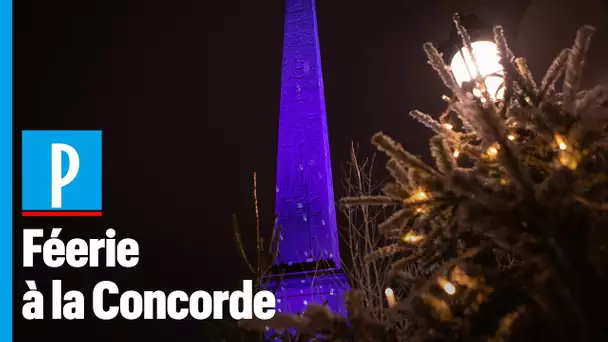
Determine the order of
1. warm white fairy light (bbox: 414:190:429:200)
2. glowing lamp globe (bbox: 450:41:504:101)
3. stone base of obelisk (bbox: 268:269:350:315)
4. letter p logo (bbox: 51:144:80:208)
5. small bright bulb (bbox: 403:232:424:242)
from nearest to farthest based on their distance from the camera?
warm white fairy light (bbox: 414:190:429:200), small bright bulb (bbox: 403:232:424:242), glowing lamp globe (bbox: 450:41:504:101), letter p logo (bbox: 51:144:80:208), stone base of obelisk (bbox: 268:269:350:315)

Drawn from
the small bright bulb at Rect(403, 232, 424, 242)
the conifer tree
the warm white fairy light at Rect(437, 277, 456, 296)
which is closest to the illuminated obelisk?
the small bright bulb at Rect(403, 232, 424, 242)

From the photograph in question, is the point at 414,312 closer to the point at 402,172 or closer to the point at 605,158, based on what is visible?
the point at 402,172

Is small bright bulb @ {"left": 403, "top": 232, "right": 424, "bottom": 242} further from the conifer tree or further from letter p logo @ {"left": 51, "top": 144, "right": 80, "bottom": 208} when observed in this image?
letter p logo @ {"left": 51, "top": 144, "right": 80, "bottom": 208}

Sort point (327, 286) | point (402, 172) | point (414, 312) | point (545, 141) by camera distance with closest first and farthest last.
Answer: point (414, 312) → point (545, 141) → point (402, 172) → point (327, 286)

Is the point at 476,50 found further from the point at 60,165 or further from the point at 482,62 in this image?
the point at 60,165

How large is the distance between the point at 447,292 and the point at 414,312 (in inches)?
6.1

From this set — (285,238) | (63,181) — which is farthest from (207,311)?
(63,181)

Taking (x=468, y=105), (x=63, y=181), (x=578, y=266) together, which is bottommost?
(x=578, y=266)

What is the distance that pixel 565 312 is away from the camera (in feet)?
6.45

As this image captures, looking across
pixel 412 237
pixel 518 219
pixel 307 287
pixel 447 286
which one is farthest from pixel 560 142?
pixel 307 287

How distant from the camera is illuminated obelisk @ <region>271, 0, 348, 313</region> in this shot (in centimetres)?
1286

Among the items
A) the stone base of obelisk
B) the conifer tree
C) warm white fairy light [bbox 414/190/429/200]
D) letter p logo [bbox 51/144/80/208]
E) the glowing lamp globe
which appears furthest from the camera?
the stone base of obelisk

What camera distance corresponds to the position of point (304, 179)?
12.9 m

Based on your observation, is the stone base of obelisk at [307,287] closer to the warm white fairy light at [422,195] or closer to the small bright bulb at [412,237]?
the small bright bulb at [412,237]
